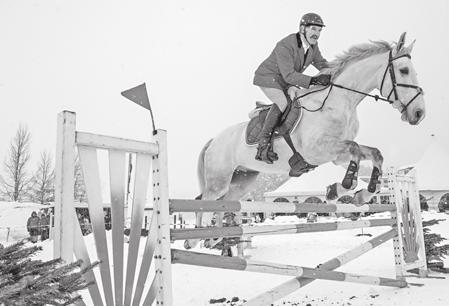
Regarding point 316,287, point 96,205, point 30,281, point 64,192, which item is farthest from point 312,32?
point 30,281

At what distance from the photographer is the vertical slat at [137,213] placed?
69.6 inches

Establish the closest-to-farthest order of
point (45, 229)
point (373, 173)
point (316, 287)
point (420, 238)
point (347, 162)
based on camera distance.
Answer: point (373, 173) → point (347, 162) → point (316, 287) → point (420, 238) → point (45, 229)

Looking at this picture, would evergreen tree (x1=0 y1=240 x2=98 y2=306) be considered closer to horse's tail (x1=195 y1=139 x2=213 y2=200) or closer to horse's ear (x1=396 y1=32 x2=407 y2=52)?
horse's ear (x1=396 y1=32 x2=407 y2=52)

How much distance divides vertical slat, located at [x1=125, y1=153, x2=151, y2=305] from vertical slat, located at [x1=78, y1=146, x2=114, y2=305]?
95mm

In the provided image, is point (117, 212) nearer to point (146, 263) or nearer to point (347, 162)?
point (146, 263)

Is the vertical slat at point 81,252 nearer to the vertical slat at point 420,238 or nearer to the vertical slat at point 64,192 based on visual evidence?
the vertical slat at point 64,192

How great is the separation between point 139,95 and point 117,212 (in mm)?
689

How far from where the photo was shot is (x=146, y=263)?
72.4 inches

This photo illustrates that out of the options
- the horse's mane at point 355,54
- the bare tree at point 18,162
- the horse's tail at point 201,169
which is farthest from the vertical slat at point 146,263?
the bare tree at point 18,162

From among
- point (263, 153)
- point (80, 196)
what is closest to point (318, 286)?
point (263, 153)

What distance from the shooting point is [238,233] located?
2.36 meters

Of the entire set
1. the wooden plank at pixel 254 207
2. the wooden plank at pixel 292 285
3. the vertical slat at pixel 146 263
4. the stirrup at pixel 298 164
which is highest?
the stirrup at pixel 298 164

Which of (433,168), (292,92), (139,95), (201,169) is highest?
(433,168)

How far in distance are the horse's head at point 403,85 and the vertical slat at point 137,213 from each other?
2321 millimetres
